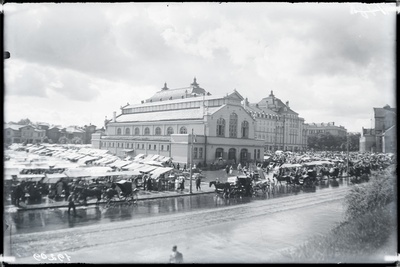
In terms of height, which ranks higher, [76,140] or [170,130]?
[170,130]

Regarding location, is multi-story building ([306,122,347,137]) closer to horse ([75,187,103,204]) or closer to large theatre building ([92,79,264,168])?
large theatre building ([92,79,264,168])

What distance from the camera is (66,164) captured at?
24203mm

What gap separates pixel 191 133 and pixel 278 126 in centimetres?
1129

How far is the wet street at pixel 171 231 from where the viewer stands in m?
11.3

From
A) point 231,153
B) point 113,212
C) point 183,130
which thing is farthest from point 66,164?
point 231,153

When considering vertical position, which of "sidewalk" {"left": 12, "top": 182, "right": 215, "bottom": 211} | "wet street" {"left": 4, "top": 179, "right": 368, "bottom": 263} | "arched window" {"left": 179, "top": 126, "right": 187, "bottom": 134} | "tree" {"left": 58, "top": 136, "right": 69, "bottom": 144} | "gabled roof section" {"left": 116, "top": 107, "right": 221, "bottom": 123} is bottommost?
"wet street" {"left": 4, "top": 179, "right": 368, "bottom": 263}

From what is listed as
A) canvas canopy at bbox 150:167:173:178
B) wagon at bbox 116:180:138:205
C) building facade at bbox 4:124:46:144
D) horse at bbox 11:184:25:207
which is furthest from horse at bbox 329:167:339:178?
horse at bbox 11:184:25:207

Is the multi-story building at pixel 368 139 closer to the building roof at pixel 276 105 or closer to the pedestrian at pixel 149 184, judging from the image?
the building roof at pixel 276 105

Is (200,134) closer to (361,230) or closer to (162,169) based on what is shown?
(162,169)

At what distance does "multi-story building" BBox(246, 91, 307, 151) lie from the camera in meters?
19.8

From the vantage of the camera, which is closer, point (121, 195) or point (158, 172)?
point (121, 195)

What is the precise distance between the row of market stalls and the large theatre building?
202 cm

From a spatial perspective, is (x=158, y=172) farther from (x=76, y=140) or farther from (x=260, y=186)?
(x=260, y=186)

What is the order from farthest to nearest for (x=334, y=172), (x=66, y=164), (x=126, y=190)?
(x=334, y=172), (x=66, y=164), (x=126, y=190)
